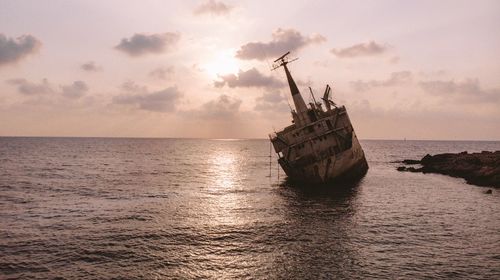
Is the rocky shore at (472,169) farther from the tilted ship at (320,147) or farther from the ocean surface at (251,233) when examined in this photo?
the tilted ship at (320,147)

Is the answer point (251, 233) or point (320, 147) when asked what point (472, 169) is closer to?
point (320, 147)

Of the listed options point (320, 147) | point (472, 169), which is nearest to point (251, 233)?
point (320, 147)

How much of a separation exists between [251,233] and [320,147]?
2008 cm

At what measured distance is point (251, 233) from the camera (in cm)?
2680

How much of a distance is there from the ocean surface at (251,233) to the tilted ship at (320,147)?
8.06 feet

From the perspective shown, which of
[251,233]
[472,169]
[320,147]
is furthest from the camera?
[472,169]

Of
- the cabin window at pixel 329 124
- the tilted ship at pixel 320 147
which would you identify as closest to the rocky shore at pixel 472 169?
the tilted ship at pixel 320 147

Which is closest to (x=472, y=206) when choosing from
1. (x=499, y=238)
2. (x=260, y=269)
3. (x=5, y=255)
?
(x=499, y=238)

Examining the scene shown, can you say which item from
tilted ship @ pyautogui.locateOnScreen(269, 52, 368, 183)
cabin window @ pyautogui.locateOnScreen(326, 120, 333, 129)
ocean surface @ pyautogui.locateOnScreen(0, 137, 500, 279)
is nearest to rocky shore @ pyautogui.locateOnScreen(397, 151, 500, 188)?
ocean surface @ pyautogui.locateOnScreen(0, 137, 500, 279)

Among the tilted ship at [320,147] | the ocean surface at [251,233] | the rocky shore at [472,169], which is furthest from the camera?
the rocky shore at [472,169]

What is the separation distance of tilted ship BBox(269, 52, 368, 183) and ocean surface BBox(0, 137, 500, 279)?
8.06 ft

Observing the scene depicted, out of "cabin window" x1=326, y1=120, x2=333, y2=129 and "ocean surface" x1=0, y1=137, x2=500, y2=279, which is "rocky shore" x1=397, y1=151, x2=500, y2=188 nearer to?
"ocean surface" x1=0, y1=137, x2=500, y2=279

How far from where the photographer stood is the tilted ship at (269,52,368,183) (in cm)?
4378

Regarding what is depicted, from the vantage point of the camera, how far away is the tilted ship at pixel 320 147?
144 ft
